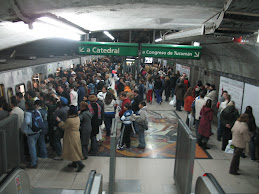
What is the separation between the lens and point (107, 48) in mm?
8414

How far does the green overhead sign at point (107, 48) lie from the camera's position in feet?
27.4

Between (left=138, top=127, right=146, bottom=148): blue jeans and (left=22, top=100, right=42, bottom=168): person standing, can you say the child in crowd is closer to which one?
(left=138, top=127, right=146, bottom=148): blue jeans

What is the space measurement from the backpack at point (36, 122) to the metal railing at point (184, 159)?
3308mm

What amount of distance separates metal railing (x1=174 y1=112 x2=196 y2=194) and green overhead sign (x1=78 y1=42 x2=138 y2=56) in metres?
4.12

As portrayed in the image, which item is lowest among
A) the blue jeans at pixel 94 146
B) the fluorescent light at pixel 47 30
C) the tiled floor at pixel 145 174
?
the tiled floor at pixel 145 174

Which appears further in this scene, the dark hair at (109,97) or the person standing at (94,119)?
the dark hair at (109,97)

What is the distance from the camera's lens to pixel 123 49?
27.9ft

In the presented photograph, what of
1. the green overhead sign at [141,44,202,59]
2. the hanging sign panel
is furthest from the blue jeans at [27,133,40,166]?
the hanging sign panel

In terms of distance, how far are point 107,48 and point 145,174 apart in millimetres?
4490

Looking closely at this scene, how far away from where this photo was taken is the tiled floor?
5426 mm

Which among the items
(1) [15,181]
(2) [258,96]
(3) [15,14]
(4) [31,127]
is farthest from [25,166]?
(2) [258,96]

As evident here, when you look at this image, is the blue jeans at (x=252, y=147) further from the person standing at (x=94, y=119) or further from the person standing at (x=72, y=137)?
the person standing at (x=72, y=137)

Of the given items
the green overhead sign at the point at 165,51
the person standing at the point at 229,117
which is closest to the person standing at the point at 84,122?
the green overhead sign at the point at 165,51

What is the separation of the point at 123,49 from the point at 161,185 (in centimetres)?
482
